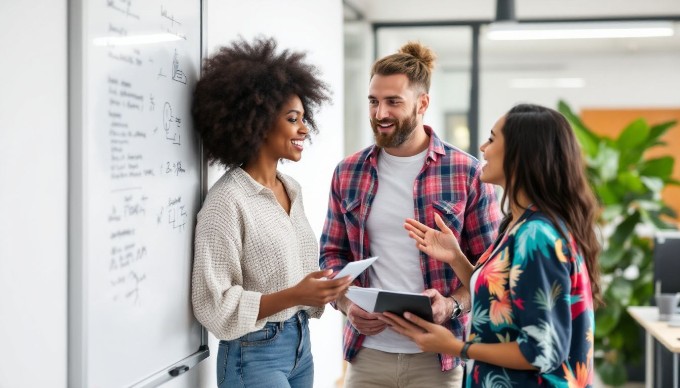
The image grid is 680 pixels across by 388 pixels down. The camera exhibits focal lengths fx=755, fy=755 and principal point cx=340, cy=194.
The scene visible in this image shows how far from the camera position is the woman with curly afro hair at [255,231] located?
6.06 ft

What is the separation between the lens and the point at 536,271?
152 cm

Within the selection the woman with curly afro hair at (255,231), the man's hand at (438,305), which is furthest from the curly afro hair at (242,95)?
the man's hand at (438,305)

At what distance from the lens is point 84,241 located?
4.85 ft

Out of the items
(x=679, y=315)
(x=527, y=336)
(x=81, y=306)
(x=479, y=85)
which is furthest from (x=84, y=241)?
(x=479, y=85)

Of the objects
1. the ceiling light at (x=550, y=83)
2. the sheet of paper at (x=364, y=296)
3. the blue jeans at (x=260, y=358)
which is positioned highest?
the ceiling light at (x=550, y=83)

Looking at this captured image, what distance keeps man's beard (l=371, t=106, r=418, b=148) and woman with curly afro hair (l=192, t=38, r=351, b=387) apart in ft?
0.90

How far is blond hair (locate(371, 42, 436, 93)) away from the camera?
2.32 m

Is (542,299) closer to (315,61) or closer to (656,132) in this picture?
(315,61)

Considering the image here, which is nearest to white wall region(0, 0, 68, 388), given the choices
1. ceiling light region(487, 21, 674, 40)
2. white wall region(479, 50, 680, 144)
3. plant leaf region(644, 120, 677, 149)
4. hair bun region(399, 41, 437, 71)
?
hair bun region(399, 41, 437, 71)

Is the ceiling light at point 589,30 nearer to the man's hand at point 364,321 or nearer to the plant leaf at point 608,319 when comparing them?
the plant leaf at point 608,319

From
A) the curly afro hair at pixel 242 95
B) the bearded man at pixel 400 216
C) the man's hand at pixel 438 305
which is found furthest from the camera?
the bearded man at pixel 400 216

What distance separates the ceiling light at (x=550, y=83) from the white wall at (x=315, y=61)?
2.56m

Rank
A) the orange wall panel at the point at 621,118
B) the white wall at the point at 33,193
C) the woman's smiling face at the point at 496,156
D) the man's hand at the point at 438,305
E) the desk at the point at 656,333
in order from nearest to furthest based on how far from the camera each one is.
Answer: the white wall at the point at 33,193
the woman's smiling face at the point at 496,156
the man's hand at the point at 438,305
the desk at the point at 656,333
the orange wall panel at the point at 621,118

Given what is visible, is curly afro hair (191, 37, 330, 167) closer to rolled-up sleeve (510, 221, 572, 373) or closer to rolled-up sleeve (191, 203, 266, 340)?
rolled-up sleeve (191, 203, 266, 340)
